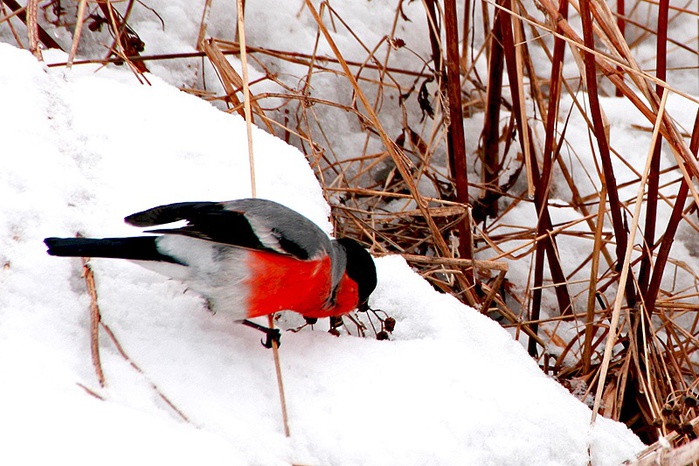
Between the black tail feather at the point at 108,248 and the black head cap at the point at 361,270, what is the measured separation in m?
0.55

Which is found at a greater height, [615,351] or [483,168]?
[483,168]

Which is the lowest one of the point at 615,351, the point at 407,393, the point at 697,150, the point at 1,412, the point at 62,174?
the point at 615,351

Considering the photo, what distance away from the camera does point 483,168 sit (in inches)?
138

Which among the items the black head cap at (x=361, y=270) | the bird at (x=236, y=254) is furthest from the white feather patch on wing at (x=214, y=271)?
the black head cap at (x=361, y=270)

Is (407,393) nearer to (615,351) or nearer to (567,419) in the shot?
(567,419)

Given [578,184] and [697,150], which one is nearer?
[697,150]

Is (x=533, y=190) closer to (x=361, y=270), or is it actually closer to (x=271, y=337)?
(x=361, y=270)

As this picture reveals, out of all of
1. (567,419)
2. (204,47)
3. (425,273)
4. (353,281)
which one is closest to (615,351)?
(425,273)

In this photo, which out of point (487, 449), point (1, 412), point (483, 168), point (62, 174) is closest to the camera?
point (1, 412)

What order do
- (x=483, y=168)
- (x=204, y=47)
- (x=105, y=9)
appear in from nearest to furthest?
(x=204, y=47)
(x=105, y=9)
(x=483, y=168)

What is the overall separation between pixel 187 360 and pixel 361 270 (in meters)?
0.57

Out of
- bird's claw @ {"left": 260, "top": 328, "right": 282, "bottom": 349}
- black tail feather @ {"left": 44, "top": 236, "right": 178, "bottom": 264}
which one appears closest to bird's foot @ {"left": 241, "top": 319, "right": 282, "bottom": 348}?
bird's claw @ {"left": 260, "top": 328, "right": 282, "bottom": 349}

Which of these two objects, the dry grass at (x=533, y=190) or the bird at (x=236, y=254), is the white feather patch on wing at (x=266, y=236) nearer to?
the bird at (x=236, y=254)

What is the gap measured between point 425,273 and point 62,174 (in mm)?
1318
